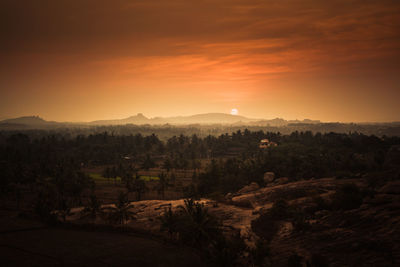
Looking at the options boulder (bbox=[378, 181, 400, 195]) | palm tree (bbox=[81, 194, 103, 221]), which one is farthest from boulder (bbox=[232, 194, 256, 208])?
palm tree (bbox=[81, 194, 103, 221])

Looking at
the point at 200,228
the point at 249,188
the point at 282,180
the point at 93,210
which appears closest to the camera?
the point at 200,228

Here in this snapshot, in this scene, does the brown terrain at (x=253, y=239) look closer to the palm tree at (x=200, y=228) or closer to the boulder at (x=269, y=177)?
the palm tree at (x=200, y=228)

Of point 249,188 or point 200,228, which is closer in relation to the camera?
point 200,228

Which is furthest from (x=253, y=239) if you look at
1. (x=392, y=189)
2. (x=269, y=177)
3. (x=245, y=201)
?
(x=269, y=177)

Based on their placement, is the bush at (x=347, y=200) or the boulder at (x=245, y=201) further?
the boulder at (x=245, y=201)

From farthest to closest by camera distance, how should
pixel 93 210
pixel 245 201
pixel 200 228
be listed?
pixel 245 201 < pixel 93 210 < pixel 200 228

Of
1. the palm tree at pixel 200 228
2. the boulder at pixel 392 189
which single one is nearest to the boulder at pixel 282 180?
the boulder at pixel 392 189

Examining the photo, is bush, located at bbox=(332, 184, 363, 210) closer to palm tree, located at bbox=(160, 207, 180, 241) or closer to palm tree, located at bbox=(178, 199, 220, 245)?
palm tree, located at bbox=(178, 199, 220, 245)

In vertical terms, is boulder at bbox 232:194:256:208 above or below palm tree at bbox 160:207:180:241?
below

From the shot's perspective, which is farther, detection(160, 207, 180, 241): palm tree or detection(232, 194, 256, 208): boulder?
detection(232, 194, 256, 208): boulder

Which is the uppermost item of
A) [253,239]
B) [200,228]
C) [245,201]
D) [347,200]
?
[347,200]

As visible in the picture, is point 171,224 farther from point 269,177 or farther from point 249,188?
point 269,177

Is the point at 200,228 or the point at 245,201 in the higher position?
the point at 200,228
